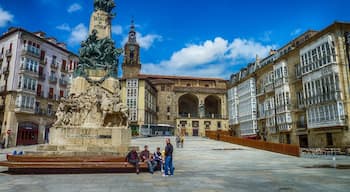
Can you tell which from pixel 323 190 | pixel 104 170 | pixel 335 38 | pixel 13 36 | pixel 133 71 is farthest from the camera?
pixel 133 71

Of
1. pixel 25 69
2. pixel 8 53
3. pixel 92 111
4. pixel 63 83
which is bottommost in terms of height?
pixel 92 111

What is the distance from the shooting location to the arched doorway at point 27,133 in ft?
108

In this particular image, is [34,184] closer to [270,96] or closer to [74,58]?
[270,96]

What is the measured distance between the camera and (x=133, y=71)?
63.3 meters

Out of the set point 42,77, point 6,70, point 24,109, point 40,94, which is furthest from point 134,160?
point 42,77

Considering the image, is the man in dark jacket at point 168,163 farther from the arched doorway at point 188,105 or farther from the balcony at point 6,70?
the arched doorway at point 188,105

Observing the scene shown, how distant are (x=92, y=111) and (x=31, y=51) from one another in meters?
28.3

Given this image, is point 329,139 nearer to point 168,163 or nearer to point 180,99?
point 168,163

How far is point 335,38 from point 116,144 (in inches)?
951

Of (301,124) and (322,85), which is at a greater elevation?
(322,85)

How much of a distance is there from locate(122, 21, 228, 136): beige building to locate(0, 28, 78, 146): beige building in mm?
20066

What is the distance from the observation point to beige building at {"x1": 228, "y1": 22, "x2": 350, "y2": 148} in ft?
79.2

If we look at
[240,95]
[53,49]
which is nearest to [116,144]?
[53,49]

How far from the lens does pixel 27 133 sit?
3397 cm
